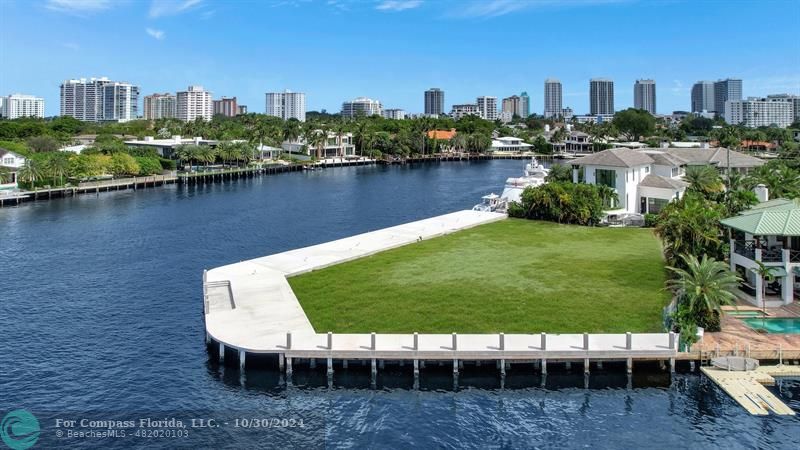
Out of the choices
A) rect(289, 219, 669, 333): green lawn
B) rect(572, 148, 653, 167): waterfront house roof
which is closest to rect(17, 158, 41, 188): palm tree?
rect(289, 219, 669, 333): green lawn

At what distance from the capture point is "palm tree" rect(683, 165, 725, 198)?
202 feet

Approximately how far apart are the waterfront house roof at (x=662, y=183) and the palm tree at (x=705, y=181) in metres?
2.20

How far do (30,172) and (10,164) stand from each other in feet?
27.8

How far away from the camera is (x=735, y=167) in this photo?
8212cm

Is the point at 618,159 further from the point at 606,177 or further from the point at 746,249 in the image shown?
the point at 746,249

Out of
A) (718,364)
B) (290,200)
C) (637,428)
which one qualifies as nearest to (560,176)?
(290,200)

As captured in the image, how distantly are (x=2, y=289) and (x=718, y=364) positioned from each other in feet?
156

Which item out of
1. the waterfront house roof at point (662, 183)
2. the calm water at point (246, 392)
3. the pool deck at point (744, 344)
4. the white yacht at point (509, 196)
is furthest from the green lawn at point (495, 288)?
the white yacht at point (509, 196)

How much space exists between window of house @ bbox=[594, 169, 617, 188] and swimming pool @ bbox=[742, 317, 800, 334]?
3522 centimetres

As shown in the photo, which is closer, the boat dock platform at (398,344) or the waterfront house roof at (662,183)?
the boat dock platform at (398,344)

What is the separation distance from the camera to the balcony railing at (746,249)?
38000 millimetres

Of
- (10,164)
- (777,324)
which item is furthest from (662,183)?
(10,164)

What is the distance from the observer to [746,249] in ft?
127

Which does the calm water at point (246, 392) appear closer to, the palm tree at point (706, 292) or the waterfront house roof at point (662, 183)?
the palm tree at point (706, 292)
